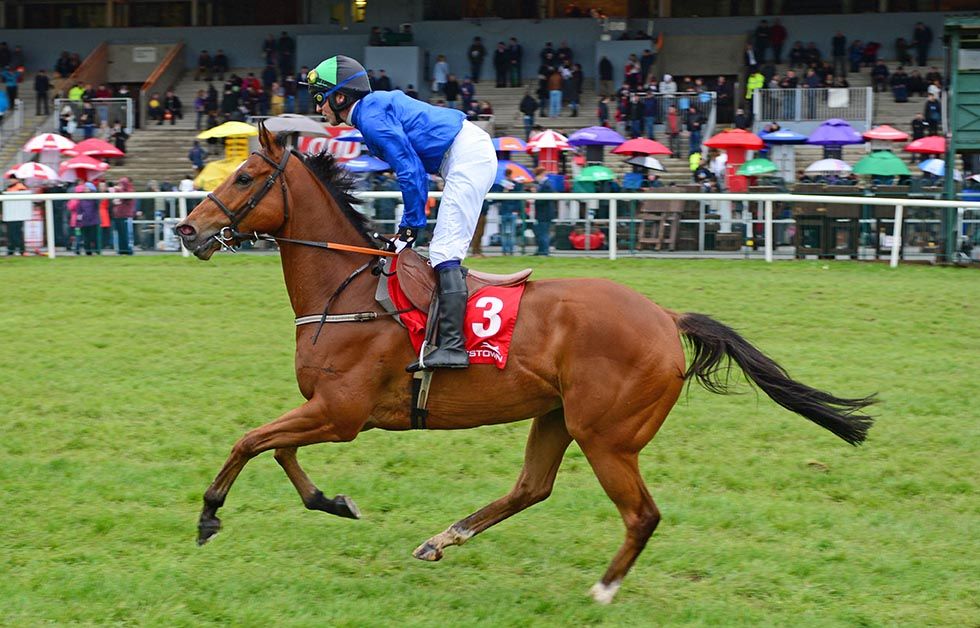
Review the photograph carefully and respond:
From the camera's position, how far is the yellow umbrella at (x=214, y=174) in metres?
17.4

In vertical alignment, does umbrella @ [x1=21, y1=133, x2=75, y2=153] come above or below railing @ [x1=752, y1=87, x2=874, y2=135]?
below

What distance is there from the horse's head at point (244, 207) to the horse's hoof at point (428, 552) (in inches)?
66.6

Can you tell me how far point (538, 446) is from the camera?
5.77 m

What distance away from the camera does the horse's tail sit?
5590 mm

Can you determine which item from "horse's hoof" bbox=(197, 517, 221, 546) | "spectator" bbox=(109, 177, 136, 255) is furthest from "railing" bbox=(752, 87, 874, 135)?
"horse's hoof" bbox=(197, 517, 221, 546)

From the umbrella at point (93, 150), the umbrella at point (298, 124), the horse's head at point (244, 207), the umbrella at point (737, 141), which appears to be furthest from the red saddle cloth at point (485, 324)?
the umbrella at point (93, 150)

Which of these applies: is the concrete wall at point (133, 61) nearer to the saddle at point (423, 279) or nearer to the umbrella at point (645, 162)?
the umbrella at point (645, 162)

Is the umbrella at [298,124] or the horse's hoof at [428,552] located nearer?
the horse's hoof at [428,552]

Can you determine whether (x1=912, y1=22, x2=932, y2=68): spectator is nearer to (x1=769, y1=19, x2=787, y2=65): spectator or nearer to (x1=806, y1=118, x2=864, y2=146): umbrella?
(x1=769, y1=19, x2=787, y2=65): spectator

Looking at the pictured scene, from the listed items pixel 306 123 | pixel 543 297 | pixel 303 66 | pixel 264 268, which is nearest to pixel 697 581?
pixel 543 297

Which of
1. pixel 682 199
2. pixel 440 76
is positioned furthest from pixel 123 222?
pixel 440 76

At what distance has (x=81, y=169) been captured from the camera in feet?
60.6

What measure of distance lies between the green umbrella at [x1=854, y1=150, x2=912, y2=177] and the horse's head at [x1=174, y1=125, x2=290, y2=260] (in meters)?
14.3

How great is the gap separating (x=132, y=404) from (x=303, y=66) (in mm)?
25099
